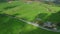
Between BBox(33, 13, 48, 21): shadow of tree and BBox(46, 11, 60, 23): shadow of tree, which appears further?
BBox(33, 13, 48, 21): shadow of tree

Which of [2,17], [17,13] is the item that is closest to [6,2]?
[17,13]

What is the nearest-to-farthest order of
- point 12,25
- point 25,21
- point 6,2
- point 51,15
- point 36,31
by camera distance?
point 36,31 < point 12,25 < point 25,21 < point 51,15 < point 6,2

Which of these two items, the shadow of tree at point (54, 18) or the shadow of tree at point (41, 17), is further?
the shadow of tree at point (41, 17)

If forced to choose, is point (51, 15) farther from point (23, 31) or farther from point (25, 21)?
point (23, 31)

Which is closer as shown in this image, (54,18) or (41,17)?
(54,18)

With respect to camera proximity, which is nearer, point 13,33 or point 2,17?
point 13,33

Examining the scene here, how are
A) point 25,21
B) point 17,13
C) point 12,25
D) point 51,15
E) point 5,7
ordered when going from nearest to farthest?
1. point 12,25
2. point 25,21
3. point 51,15
4. point 17,13
5. point 5,7

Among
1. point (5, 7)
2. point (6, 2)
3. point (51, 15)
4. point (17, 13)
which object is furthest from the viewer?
point (6, 2)

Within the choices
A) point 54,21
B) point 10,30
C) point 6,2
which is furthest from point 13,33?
point 6,2

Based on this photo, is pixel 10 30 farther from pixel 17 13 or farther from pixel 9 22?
pixel 17 13
